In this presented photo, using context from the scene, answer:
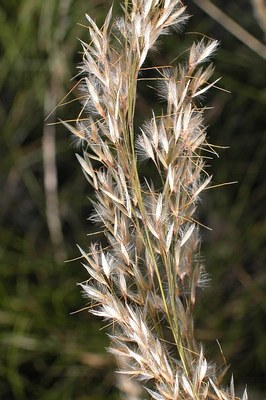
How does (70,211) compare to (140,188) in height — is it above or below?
below

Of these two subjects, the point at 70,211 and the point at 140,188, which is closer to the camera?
the point at 140,188

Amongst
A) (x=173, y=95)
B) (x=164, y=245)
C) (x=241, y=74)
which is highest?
(x=173, y=95)

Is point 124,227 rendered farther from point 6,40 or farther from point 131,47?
point 6,40

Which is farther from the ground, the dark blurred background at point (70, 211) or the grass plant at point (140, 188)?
the grass plant at point (140, 188)

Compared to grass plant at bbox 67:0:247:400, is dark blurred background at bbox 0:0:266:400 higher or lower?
lower

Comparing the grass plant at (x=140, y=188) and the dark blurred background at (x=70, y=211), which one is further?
the dark blurred background at (x=70, y=211)

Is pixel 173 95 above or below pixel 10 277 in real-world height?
above

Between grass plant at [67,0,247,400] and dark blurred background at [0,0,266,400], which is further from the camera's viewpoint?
dark blurred background at [0,0,266,400]

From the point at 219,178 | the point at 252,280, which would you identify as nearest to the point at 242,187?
the point at 219,178
